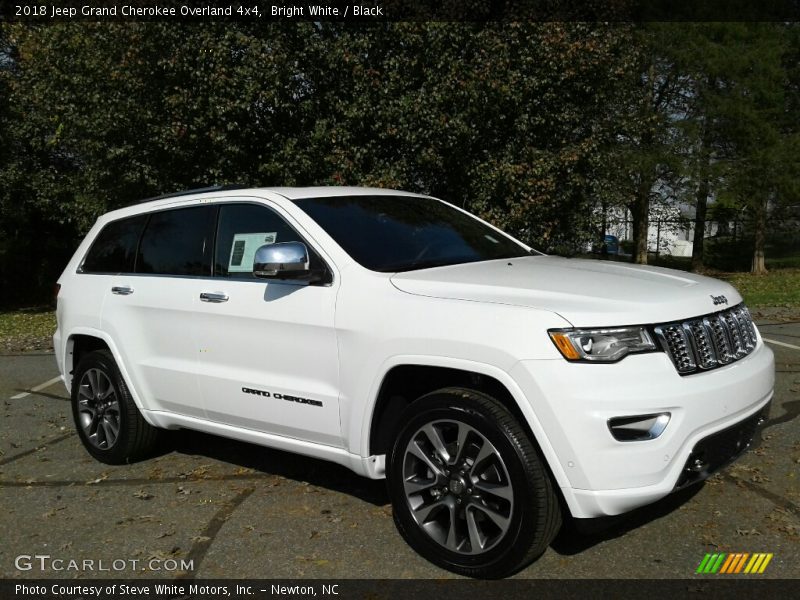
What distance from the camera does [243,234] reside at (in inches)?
188

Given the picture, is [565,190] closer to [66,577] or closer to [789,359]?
[789,359]

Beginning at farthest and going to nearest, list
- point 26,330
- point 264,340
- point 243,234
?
1. point 26,330
2. point 243,234
3. point 264,340

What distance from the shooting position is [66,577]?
3867 millimetres

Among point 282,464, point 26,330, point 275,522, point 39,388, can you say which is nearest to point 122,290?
point 282,464

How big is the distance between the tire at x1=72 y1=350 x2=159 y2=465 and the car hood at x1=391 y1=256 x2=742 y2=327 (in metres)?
2.41

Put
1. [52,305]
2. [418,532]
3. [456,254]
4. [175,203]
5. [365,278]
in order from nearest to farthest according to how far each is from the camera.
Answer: [418,532], [365,278], [456,254], [175,203], [52,305]

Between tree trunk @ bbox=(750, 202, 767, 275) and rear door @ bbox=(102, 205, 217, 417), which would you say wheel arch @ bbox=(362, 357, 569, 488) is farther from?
tree trunk @ bbox=(750, 202, 767, 275)

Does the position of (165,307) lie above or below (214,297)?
below

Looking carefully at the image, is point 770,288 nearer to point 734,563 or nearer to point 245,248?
point 734,563

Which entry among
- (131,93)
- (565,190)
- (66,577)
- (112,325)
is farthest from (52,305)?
(66,577)

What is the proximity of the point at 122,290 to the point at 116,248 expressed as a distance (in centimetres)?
48

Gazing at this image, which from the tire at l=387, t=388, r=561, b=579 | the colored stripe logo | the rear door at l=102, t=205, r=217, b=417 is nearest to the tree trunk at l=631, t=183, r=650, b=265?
the rear door at l=102, t=205, r=217, b=417

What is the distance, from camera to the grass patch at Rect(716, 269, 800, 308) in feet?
47.0

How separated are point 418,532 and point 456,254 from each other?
1604 millimetres
